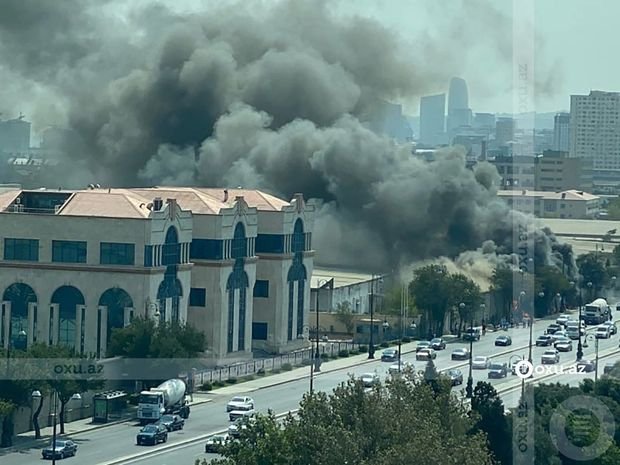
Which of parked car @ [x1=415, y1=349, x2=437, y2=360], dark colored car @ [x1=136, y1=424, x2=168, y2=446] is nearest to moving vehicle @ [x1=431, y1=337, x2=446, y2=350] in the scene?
parked car @ [x1=415, y1=349, x2=437, y2=360]

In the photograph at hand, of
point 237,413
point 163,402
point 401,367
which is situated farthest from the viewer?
point 401,367

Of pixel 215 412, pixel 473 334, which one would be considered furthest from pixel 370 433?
pixel 473 334

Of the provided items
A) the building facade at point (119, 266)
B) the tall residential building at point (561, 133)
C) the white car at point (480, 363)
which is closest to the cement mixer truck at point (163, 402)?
the building facade at point (119, 266)

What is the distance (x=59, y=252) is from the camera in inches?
1532

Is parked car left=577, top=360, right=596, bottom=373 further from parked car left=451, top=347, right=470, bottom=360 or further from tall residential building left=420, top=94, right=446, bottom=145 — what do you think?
tall residential building left=420, top=94, right=446, bottom=145

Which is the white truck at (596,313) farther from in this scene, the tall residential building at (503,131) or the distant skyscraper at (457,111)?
the tall residential building at (503,131)

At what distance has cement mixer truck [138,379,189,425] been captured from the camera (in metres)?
33.0

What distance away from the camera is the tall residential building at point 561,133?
129250mm

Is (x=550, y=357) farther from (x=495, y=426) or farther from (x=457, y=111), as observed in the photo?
(x=457, y=111)

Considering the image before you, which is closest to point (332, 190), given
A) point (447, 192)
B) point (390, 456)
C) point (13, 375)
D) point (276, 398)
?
point (447, 192)

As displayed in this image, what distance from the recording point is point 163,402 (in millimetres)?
33406

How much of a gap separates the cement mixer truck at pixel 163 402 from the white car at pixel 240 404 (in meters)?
0.70

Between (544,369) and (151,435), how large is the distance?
1027 cm

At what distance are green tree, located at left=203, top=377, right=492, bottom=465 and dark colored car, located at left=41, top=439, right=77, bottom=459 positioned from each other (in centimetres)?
508
